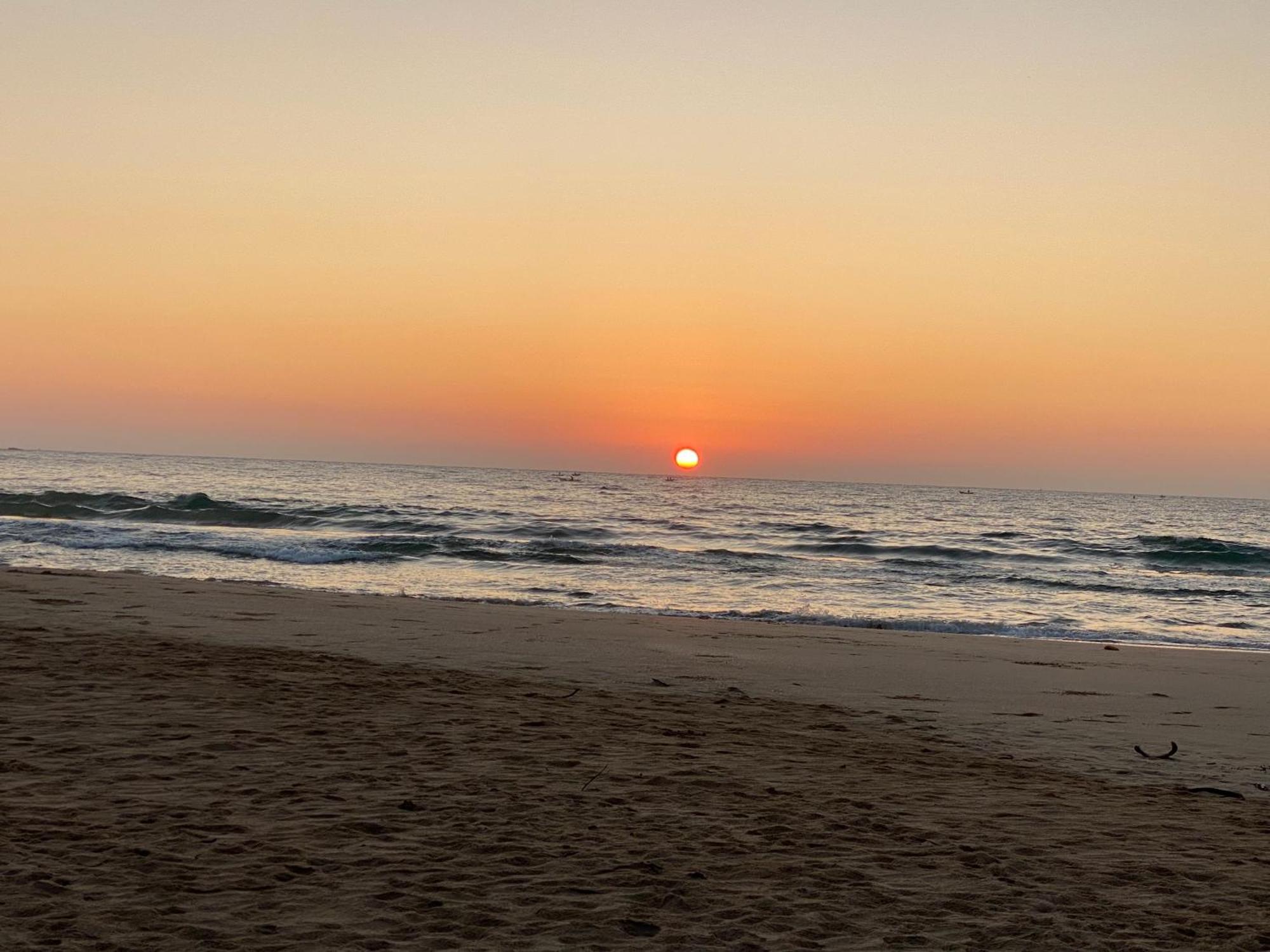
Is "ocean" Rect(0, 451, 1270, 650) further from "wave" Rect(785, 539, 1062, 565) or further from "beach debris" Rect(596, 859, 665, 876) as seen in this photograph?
"beach debris" Rect(596, 859, 665, 876)

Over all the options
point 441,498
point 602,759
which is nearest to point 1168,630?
point 602,759

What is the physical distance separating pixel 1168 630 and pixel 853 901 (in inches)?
770

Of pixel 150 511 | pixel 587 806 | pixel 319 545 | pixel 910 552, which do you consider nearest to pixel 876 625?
pixel 587 806

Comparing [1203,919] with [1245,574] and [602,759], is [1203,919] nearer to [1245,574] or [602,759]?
[602,759]

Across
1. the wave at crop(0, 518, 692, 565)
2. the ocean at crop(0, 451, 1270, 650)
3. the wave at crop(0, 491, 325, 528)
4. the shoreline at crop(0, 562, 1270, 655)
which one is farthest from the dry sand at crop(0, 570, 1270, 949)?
the wave at crop(0, 491, 325, 528)

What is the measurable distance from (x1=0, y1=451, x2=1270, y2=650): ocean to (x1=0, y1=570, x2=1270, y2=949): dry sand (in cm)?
1065

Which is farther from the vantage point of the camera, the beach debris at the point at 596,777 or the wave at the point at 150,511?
the wave at the point at 150,511

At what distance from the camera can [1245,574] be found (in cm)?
3778

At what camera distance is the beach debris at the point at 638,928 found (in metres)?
4.09

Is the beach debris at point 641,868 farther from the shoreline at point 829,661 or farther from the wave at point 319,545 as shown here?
the wave at point 319,545

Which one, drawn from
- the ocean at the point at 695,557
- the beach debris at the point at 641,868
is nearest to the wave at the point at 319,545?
the ocean at the point at 695,557

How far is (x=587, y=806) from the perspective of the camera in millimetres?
5699

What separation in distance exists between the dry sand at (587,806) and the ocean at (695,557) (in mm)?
10649

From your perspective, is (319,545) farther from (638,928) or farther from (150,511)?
(638,928)
